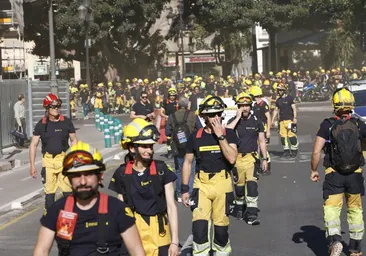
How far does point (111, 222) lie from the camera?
5.50m

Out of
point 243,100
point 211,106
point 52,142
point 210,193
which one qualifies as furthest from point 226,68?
point 211,106

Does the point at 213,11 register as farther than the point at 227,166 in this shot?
Yes

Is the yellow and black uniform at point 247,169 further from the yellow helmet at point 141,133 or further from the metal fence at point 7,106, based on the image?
the metal fence at point 7,106

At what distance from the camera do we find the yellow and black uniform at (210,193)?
9359mm

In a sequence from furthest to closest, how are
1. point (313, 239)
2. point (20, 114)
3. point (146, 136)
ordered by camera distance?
point (20, 114) < point (313, 239) < point (146, 136)

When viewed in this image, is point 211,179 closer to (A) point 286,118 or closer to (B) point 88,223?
(B) point 88,223

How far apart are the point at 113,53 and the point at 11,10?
86.8 ft

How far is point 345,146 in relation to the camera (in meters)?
9.63

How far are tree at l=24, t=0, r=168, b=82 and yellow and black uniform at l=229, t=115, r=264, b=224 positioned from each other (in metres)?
38.8

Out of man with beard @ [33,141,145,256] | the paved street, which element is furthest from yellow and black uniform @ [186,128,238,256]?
man with beard @ [33,141,145,256]

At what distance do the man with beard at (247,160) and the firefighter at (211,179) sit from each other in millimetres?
3371

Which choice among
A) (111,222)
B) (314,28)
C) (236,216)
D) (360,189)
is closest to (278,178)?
(236,216)

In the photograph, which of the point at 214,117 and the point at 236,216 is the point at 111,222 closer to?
the point at 214,117

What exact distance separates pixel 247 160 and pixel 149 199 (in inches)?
236
